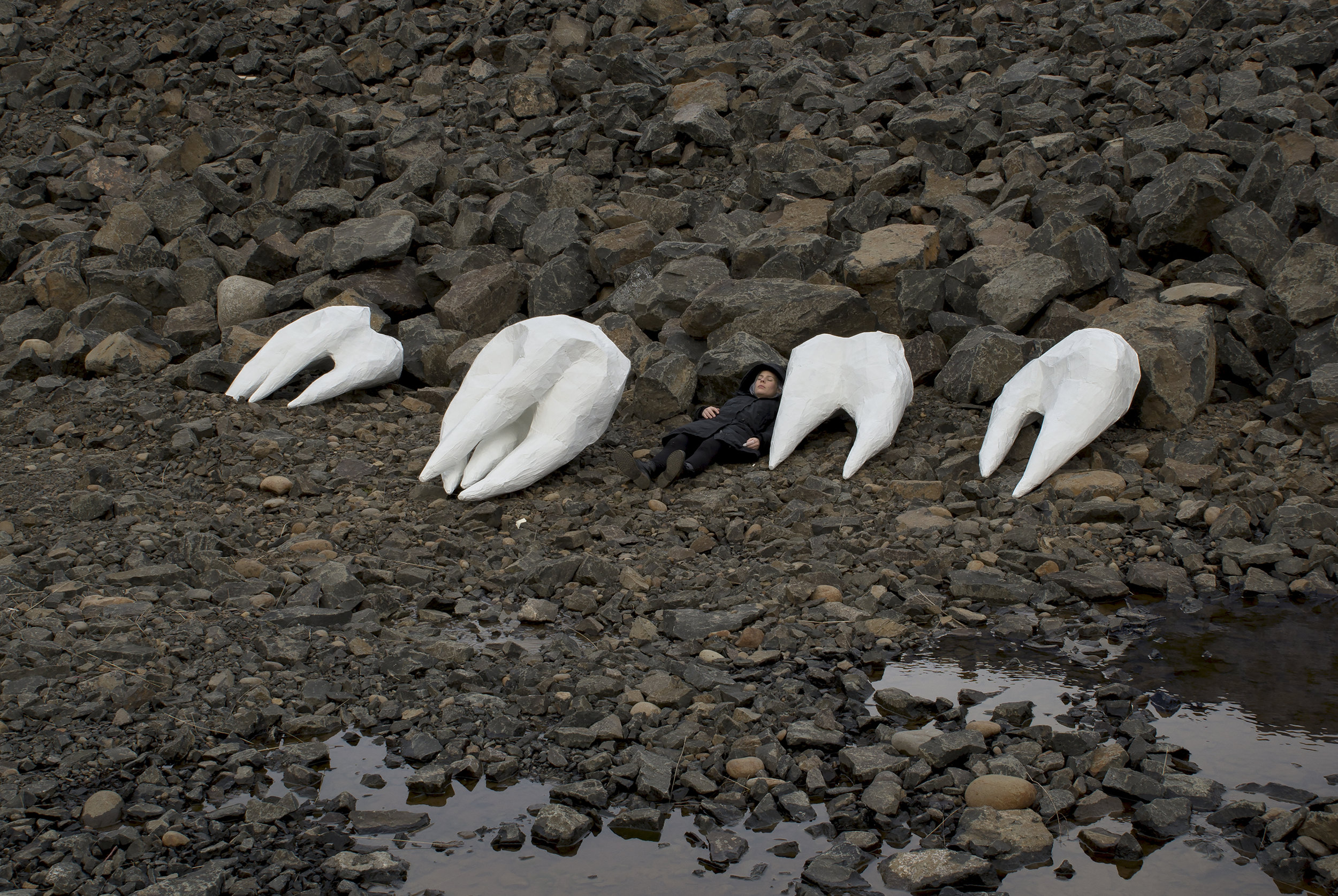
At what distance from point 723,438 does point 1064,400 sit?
5.62 feet

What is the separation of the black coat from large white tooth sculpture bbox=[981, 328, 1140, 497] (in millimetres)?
1154

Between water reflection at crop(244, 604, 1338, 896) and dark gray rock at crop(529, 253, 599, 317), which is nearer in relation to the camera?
water reflection at crop(244, 604, 1338, 896)

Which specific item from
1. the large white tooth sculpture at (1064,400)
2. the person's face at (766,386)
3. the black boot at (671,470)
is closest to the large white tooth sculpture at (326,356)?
the black boot at (671,470)

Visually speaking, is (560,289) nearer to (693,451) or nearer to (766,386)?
(766,386)

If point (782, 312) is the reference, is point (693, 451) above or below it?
below

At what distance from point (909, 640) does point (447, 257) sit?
5.28 meters

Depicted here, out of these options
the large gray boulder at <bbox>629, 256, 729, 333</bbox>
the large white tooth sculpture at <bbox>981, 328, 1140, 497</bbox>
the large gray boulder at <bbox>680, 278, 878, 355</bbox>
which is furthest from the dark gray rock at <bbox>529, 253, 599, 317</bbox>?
the large white tooth sculpture at <bbox>981, 328, 1140, 497</bbox>

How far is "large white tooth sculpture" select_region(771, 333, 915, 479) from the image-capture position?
18.1 feet

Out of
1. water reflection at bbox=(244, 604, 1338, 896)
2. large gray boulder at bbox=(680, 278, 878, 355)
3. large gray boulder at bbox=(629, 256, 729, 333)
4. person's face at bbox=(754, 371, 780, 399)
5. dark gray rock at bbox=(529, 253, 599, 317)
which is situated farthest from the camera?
dark gray rock at bbox=(529, 253, 599, 317)

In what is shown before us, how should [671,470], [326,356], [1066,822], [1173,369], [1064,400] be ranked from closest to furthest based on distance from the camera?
[1066,822], [1064,400], [671,470], [1173,369], [326,356]

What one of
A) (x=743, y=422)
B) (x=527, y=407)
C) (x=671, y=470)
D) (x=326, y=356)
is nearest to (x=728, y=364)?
(x=743, y=422)

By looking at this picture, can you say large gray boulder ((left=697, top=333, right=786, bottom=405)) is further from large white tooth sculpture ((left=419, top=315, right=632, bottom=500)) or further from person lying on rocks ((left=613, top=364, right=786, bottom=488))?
large white tooth sculpture ((left=419, top=315, right=632, bottom=500))

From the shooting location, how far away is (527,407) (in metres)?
5.49

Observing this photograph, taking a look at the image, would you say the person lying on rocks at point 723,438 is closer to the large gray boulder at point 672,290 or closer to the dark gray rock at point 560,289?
the large gray boulder at point 672,290
